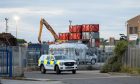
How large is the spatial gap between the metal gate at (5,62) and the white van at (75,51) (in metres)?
28.9

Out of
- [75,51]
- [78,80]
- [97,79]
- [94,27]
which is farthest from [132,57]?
[94,27]

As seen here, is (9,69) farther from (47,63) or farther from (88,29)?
(88,29)

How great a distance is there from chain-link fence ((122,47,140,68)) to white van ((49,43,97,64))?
1969 centimetres

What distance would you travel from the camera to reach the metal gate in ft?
98.6

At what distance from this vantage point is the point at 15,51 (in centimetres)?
3212

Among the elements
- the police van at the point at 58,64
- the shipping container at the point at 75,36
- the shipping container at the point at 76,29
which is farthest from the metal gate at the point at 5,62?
the shipping container at the point at 75,36

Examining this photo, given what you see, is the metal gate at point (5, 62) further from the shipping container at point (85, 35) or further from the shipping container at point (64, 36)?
the shipping container at point (64, 36)

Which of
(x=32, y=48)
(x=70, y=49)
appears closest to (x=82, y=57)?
(x=70, y=49)

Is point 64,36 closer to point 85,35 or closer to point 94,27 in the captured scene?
point 85,35

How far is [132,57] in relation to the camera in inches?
1551

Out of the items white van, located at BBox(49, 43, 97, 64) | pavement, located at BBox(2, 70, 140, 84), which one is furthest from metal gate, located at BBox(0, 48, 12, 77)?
white van, located at BBox(49, 43, 97, 64)

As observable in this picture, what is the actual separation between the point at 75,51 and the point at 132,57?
23758 mm

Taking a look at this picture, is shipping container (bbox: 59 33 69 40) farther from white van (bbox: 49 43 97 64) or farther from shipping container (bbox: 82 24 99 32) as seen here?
white van (bbox: 49 43 97 64)

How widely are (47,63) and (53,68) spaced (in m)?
1.29
